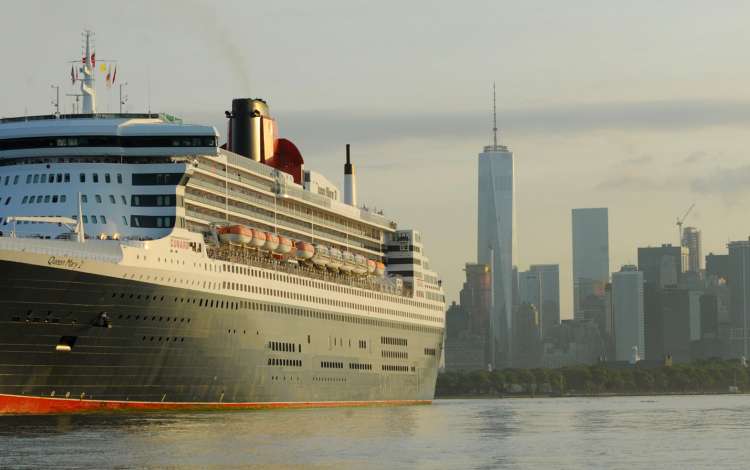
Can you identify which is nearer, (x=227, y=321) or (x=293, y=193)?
(x=227, y=321)

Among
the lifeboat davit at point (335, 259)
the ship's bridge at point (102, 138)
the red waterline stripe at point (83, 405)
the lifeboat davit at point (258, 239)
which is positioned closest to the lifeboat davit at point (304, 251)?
the lifeboat davit at point (335, 259)

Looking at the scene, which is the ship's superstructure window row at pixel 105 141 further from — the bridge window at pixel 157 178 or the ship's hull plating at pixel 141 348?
the ship's hull plating at pixel 141 348

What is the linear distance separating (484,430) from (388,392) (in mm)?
31019

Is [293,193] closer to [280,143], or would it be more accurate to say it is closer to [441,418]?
[280,143]

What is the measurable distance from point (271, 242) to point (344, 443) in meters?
26.9

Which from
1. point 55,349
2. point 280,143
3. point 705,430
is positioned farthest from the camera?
point 280,143

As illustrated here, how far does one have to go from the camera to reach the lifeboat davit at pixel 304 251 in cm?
9331

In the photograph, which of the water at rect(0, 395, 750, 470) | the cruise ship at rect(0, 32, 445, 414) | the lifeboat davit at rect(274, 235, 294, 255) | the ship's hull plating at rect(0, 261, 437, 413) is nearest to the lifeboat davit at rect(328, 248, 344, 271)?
the cruise ship at rect(0, 32, 445, 414)

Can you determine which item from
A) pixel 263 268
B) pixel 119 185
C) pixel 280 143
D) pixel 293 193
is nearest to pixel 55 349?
pixel 119 185

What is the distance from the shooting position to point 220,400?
82000mm

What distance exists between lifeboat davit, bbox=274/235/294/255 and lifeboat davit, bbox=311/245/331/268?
483 centimetres

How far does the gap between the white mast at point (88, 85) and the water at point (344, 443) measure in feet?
64.2

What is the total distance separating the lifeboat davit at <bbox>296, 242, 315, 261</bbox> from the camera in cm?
9331

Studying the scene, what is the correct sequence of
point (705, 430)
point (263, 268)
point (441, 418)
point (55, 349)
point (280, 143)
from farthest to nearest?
1. point (280, 143)
2. point (441, 418)
3. point (263, 268)
4. point (705, 430)
5. point (55, 349)
